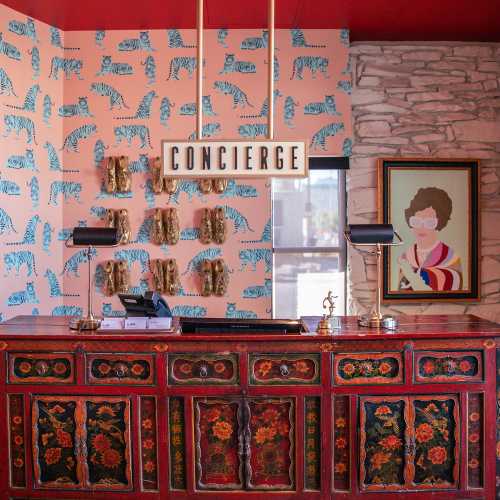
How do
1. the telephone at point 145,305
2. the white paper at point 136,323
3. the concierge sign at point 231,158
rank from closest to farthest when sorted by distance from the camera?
the concierge sign at point 231,158
the white paper at point 136,323
the telephone at point 145,305

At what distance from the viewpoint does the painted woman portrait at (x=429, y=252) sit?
5434mm

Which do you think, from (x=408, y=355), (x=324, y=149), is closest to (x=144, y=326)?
(x=408, y=355)

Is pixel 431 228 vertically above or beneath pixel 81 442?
above

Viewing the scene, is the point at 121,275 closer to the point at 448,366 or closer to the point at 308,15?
the point at 308,15

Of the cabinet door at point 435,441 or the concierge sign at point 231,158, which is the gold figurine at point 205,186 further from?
the cabinet door at point 435,441

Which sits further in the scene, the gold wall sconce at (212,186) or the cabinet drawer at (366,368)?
the gold wall sconce at (212,186)

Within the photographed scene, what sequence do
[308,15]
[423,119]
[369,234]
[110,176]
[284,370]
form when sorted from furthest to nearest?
[423,119] → [110,176] → [308,15] → [369,234] → [284,370]

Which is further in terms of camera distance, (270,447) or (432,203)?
(432,203)

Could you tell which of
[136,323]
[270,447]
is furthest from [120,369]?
[270,447]

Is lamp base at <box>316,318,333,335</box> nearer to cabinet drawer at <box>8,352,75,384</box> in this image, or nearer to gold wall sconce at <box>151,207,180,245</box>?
cabinet drawer at <box>8,352,75,384</box>

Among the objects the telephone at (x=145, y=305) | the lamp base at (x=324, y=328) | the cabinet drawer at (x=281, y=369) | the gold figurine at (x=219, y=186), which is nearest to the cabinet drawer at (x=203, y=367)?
the cabinet drawer at (x=281, y=369)

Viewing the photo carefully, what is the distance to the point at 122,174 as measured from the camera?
17.3 feet

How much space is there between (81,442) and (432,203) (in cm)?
356

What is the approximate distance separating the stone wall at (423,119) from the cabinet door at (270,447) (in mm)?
2117
